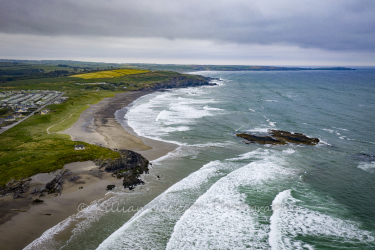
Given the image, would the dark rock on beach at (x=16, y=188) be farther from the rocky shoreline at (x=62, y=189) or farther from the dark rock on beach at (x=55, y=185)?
the dark rock on beach at (x=55, y=185)

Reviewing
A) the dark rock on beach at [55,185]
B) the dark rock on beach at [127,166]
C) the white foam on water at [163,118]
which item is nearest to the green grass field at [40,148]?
the dark rock on beach at [127,166]

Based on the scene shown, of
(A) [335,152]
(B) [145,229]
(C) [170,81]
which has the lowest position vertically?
(B) [145,229]

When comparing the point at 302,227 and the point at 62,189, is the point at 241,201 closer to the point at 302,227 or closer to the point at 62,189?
the point at 302,227

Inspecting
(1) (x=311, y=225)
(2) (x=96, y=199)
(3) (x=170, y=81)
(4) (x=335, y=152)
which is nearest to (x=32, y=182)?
(2) (x=96, y=199)

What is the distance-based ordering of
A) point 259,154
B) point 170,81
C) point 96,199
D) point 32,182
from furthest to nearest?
point 170,81, point 259,154, point 32,182, point 96,199

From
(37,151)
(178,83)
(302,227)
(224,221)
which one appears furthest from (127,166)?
(178,83)

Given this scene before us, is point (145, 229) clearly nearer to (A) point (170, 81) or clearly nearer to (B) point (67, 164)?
(B) point (67, 164)
